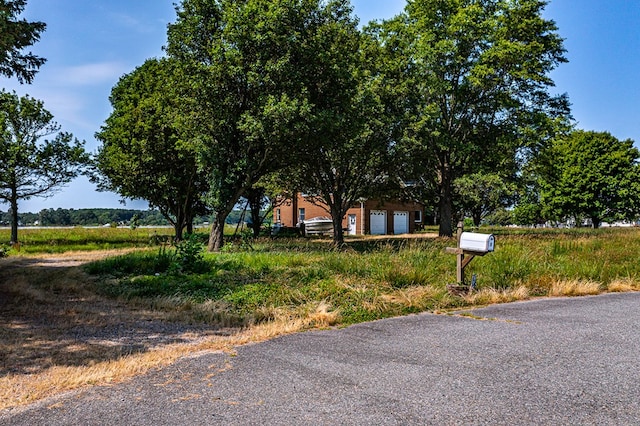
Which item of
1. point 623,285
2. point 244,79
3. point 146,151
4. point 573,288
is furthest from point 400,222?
point 573,288

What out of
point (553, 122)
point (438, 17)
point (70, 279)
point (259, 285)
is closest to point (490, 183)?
point (553, 122)

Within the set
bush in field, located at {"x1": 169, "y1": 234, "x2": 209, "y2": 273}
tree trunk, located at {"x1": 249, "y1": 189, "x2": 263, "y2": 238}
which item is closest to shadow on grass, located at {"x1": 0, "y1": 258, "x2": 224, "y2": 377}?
bush in field, located at {"x1": 169, "y1": 234, "x2": 209, "y2": 273}

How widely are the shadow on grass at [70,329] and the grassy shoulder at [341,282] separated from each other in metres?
0.58

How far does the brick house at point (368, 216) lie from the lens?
39281 millimetres

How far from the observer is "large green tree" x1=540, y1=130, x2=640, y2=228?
41.6 m

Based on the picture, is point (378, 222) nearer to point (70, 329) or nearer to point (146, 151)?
point (146, 151)

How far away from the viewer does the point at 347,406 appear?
11.8ft

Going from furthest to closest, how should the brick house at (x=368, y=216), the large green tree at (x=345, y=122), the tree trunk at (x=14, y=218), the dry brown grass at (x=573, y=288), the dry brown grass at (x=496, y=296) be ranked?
the brick house at (x=368, y=216) → the tree trunk at (x=14, y=218) → the large green tree at (x=345, y=122) → the dry brown grass at (x=573, y=288) → the dry brown grass at (x=496, y=296)

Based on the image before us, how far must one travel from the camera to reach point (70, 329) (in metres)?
6.30

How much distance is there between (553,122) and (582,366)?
2250 centimetres

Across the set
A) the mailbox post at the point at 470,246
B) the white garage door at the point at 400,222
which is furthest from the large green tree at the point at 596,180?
the mailbox post at the point at 470,246

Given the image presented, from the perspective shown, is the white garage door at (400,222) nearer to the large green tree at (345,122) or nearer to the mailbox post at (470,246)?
the large green tree at (345,122)

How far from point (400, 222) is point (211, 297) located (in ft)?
116

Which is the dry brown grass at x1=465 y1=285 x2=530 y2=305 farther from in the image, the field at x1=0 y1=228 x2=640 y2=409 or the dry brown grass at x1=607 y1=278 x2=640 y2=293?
the dry brown grass at x1=607 y1=278 x2=640 y2=293
